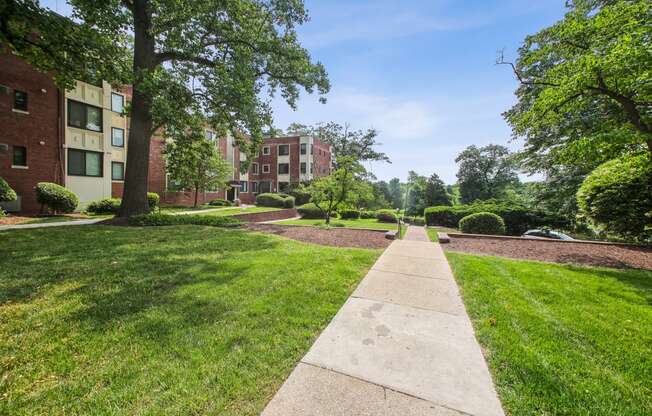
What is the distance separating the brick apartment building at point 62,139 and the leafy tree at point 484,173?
34.7 m

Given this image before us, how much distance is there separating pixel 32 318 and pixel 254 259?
3530 mm

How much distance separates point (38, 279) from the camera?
433cm

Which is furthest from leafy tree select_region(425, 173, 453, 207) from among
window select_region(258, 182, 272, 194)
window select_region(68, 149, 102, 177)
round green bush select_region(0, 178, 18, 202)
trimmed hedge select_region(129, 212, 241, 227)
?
round green bush select_region(0, 178, 18, 202)

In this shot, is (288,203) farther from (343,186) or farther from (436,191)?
(436,191)

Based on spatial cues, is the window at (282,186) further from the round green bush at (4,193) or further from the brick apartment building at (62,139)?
the round green bush at (4,193)

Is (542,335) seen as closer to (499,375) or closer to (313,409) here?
(499,375)

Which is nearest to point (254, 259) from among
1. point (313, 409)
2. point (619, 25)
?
point (313, 409)

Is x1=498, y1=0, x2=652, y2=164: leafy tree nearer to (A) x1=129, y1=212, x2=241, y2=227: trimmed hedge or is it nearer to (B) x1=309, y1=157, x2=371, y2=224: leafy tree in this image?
(B) x1=309, y1=157, x2=371, y2=224: leafy tree

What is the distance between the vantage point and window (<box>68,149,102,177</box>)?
1670cm

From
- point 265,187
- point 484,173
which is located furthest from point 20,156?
point 484,173

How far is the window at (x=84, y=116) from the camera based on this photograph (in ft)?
54.2

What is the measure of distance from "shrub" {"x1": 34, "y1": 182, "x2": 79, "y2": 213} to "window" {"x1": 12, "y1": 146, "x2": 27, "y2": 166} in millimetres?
1684

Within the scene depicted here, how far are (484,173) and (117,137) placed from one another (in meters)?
45.1

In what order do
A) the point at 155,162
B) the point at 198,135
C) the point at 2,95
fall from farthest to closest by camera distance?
the point at 155,162 → the point at 2,95 → the point at 198,135
